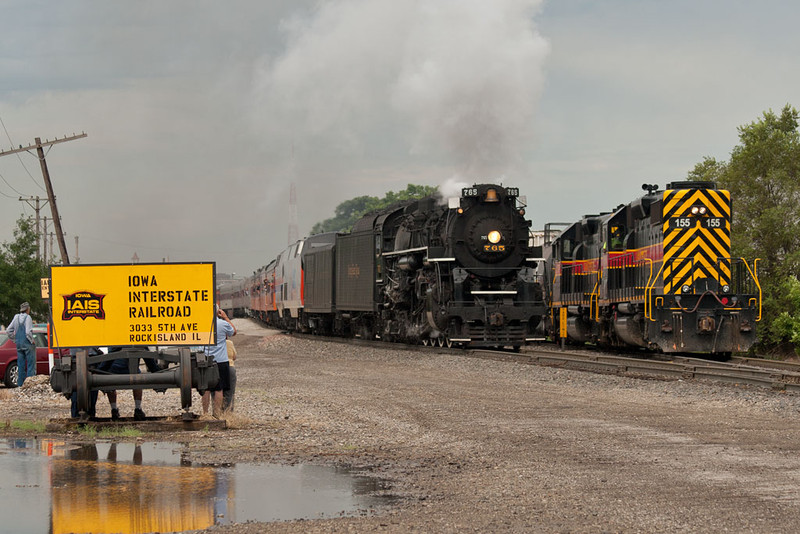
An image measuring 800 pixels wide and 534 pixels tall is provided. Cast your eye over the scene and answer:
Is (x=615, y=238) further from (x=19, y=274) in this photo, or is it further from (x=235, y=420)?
(x=19, y=274)

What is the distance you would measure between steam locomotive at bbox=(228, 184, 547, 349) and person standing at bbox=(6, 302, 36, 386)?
10279 millimetres

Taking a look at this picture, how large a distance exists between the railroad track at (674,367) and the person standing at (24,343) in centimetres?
1038

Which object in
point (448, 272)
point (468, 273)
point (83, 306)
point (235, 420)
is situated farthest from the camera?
point (448, 272)

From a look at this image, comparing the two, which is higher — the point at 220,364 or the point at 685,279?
the point at 685,279

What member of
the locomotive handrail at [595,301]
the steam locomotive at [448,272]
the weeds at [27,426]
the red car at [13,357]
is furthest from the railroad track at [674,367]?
the weeds at [27,426]

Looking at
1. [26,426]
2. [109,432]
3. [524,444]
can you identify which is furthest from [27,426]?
[524,444]

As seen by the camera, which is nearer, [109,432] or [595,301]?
[109,432]

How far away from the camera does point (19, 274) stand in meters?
48.9

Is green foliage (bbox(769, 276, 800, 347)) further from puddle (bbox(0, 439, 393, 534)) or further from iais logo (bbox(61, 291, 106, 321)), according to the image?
puddle (bbox(0, 439, 393, 534))

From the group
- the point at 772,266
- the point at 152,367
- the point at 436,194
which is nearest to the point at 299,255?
the point at 436,194

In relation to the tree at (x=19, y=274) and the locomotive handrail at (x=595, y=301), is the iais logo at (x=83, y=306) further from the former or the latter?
the tree at (x=19, y=274)

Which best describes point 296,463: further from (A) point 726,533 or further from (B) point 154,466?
(A) point 726,533

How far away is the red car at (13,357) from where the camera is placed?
68.6 ft

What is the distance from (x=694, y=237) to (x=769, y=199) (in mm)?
11086
